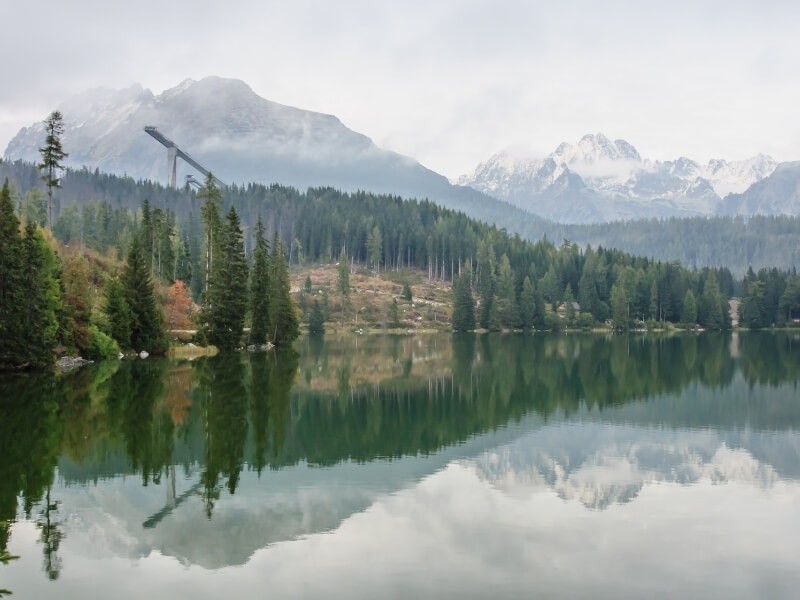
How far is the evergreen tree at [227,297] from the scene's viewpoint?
292 ft

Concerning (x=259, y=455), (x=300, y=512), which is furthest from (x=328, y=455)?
(x=300, y=512)

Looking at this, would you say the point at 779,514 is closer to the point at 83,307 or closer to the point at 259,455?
the point at 259,455

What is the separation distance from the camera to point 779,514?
24172 millimetres

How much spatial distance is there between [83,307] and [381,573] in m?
60.1

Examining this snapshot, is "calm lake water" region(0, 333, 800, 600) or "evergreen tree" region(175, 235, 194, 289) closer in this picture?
"calm lake water" region(0, 333, 800, 600)

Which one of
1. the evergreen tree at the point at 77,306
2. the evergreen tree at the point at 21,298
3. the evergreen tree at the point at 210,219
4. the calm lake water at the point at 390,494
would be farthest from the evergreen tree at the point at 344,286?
the calm lake water at the point at 390,494

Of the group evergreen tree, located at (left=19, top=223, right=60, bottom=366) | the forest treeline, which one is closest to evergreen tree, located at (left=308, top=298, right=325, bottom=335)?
the forest treeline

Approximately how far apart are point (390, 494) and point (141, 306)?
6008cm

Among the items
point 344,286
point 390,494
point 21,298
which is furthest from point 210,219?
point 344,286

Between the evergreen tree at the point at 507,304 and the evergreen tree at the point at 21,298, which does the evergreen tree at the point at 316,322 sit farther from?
the evergreen tree at the point at 21,298

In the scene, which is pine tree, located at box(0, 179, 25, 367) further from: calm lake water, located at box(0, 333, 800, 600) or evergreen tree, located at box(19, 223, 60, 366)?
calm lake water, located at box(0, 333, 800, 600)

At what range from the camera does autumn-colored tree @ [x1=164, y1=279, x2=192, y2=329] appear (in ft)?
303

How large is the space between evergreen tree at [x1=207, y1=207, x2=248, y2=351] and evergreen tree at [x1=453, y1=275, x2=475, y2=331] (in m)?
102

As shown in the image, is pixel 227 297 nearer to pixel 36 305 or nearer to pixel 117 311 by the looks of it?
pixel 117 311
